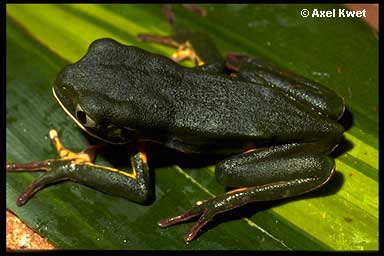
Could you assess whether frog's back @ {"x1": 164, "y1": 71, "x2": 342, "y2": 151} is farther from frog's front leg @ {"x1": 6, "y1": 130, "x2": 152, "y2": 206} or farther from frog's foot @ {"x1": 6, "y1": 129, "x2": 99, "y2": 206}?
frog's foot @ {"x1": 6, "y1": 129, "x2": 99, "y2": 206}

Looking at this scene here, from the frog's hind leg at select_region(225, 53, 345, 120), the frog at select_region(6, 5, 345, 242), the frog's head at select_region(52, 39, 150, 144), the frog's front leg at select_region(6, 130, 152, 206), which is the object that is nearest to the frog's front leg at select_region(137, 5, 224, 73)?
the frog's hind leg at select_region(225, 53, 345, 120)

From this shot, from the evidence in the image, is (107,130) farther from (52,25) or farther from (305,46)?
(305,46)

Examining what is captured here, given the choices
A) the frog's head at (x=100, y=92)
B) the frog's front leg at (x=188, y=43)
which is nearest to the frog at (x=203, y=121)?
the frog's head at (x=100, y=92)

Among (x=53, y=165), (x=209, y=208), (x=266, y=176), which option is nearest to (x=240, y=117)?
(x=266, y=176)

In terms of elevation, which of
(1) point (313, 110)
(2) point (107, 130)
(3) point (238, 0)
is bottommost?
(2) point (107, 130)

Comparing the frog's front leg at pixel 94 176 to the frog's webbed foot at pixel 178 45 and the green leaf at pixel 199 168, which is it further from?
the frog's webbed foot at pixel 178 45
